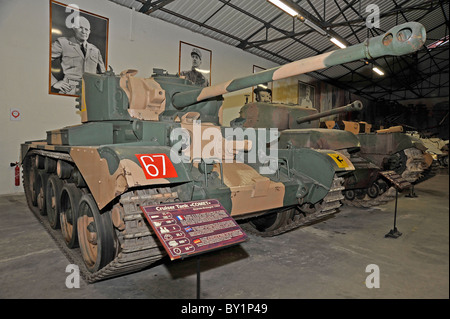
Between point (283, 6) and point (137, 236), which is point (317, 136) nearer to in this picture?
point (137, 236)

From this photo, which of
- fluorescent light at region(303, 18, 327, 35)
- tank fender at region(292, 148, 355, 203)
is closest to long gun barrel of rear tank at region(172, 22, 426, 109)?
tank fender at region(292, 148, 355, 203)

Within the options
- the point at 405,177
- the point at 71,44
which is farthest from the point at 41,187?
the point at 405,177

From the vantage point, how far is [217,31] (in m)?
12.9

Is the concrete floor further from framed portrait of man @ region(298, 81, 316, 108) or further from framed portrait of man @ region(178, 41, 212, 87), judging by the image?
framed portrait of man @ region(178, 41, 212, 87)

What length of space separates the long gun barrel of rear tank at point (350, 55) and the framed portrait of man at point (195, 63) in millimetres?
7991

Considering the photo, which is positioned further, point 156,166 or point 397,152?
point 397,152

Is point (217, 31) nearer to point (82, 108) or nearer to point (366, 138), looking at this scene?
point (366, 138)

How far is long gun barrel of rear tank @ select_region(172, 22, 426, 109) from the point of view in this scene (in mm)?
2354

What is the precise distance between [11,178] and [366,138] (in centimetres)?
1038

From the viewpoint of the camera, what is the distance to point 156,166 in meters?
3.15

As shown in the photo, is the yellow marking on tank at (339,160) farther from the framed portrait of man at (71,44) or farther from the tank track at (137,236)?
the framed portrait of man at (71,44)

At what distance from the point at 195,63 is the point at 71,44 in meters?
4.76

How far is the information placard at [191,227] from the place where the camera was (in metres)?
2.44

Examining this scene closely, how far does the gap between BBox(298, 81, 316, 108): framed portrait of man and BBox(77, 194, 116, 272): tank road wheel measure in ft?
27.0
